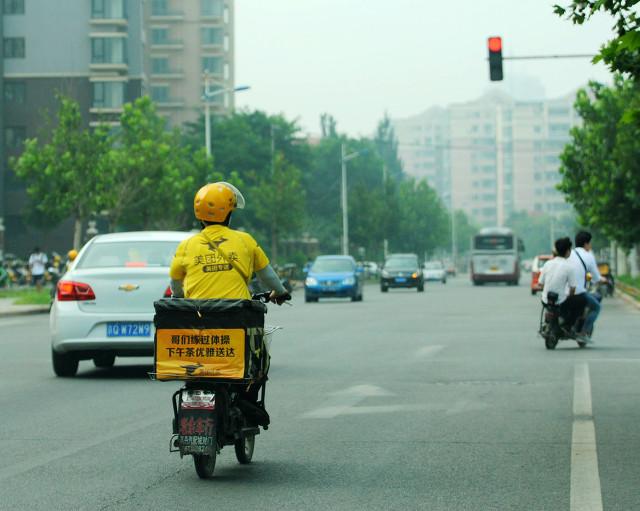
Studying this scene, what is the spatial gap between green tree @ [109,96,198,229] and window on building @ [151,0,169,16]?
62.4m

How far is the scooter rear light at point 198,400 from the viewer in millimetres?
7941

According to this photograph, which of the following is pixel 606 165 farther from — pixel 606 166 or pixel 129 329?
pixel 129 329

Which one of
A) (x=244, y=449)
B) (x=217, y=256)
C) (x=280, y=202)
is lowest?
(x=244, y=449)

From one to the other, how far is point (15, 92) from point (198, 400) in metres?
81.1

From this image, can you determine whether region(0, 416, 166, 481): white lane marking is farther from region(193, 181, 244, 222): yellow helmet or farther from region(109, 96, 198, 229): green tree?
region(109, 96, 198, 229): green tree

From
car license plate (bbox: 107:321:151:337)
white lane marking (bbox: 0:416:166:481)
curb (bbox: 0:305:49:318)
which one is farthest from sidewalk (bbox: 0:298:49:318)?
white lane marking (bbox: 0:416:166:481)

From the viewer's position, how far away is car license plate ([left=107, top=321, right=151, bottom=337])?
15.2 meters

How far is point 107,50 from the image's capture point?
294 ft

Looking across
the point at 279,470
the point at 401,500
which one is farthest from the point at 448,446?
the point at 401,500

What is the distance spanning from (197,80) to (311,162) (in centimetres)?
2435

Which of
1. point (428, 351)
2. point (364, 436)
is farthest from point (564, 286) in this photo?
point (364, 436)

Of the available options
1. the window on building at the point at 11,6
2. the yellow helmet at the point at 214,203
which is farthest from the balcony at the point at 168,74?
the yellow helmet at the point at 214,203

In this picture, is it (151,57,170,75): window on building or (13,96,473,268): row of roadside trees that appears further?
(151,57,170,75): window on building

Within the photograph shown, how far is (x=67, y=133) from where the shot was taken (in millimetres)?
50781
